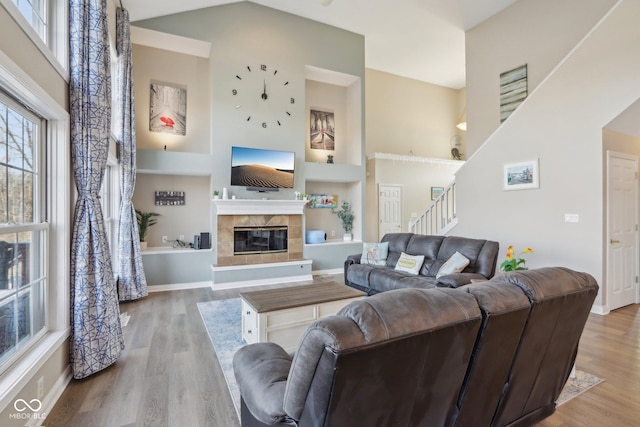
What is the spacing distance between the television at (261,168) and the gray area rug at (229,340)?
2131 mm

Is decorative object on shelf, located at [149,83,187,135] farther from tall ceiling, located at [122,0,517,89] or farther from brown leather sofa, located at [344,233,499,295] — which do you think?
brown leather sofa, located at [344,233,499,295]

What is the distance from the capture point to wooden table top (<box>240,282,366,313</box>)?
291cm

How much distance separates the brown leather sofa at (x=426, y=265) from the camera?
387 cm

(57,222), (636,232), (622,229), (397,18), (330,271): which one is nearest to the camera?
(57,222)

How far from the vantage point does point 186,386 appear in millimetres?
2408

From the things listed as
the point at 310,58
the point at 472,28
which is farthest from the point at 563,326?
the point at 472,28

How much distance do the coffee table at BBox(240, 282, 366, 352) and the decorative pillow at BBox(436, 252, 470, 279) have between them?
1.27 m

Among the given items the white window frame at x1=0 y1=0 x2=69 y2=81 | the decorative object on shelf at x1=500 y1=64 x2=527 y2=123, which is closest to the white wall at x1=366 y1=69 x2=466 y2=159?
the decorative object on shelf at x1=500 y1=64 x2=527 y2=123

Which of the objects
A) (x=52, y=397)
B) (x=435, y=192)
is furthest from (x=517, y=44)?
(x=52, y=397)

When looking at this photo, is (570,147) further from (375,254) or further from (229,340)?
(229,340)

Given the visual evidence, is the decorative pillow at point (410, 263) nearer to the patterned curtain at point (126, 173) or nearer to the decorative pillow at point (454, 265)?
the decorative pillow at point (454, 265)

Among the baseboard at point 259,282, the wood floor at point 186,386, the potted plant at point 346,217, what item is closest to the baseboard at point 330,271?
the baseboard at point 259,282

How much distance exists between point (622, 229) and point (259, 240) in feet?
18.1

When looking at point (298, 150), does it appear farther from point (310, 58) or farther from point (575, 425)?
point (575, 425)
